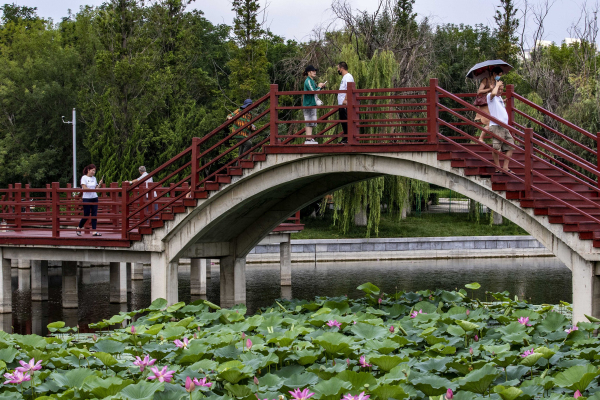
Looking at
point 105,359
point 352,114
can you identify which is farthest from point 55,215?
point 105,359

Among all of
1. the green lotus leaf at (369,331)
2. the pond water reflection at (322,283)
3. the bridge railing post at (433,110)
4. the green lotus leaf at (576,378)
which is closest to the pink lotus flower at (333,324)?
the green lotus leaf at (369,331)

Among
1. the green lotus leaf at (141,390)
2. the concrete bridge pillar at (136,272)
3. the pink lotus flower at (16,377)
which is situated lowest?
the concrete bridge pillar at (136,272)

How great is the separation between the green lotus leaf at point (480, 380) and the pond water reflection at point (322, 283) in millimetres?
10856

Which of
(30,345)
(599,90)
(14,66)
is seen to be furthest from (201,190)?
(14,66)

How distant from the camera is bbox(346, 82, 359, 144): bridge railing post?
12.9m

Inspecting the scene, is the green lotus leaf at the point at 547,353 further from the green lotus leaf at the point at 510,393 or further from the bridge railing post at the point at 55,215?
the bridge railing post at the point at 55,215

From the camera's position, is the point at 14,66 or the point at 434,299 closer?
the point at 434,299

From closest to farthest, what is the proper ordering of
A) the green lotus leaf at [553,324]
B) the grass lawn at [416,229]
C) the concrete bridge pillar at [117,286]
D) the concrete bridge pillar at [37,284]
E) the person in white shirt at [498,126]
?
the green lotus leaf at [553,324], the person in white shirt at [498,126], the concrete bridge pillar at [117,286], the concrete bridge pillar at [37,284], the grass lawn at [416,229]

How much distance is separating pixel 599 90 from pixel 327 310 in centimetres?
2671

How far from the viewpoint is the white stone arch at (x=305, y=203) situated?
10883mm

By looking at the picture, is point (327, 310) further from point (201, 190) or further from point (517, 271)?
point (517, 271)

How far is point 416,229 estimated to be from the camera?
1398 inches

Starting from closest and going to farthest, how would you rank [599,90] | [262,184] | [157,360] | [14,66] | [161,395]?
[161,395], [157,360], [262,184], [599,90], [14,66]

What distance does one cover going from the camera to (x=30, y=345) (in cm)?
819
